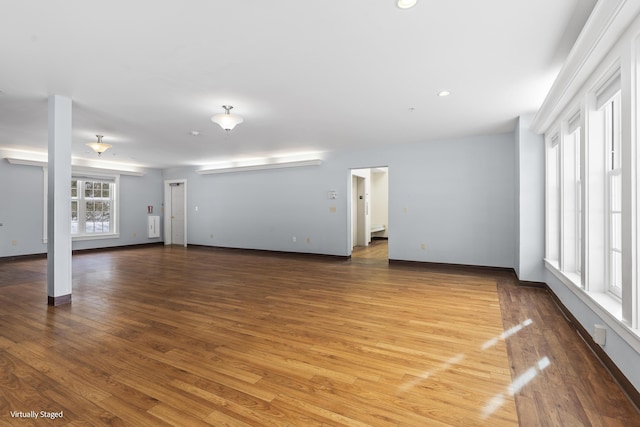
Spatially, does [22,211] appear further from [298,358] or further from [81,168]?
[298,358]

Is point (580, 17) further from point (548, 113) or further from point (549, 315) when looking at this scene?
point (549, 315)

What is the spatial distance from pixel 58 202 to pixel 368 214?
7.53m

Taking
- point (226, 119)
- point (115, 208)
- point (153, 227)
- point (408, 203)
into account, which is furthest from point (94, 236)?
point (408, 203)

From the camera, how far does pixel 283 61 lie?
2.94 metres

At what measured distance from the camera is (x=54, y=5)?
6.92 feet

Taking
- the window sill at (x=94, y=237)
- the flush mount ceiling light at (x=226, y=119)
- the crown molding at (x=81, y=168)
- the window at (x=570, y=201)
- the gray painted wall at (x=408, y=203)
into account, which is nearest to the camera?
the window at (x=570, y=201)

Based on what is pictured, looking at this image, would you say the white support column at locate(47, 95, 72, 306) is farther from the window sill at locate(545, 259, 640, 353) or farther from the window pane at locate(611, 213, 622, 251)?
the window pane at locate(611, 213, 622, 251)

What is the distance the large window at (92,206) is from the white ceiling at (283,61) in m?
3.71

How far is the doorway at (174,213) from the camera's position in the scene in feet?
33.6

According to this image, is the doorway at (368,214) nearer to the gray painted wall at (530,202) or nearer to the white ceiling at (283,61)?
the gray painted wall at (530,202)

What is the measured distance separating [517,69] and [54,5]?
12.9 ft

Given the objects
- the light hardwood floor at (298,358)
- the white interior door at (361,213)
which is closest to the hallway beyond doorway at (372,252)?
the white interior door at (361,213)

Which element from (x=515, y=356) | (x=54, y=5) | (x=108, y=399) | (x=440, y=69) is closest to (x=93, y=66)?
(x=54, y=5)

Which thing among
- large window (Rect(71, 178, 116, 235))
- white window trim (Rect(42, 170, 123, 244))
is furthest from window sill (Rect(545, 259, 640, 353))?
large window (Rect(71, 178, 116, 235))
